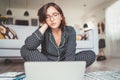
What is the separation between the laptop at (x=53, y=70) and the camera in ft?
2.33

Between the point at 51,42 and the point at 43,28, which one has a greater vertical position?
the point at 43,28

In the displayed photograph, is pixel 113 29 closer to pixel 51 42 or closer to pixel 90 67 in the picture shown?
pixel 90 67

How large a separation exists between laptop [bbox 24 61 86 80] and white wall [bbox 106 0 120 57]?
20.0 ft

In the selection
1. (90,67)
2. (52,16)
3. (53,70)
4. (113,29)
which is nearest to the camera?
(53,70)

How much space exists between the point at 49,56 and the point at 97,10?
25.3ft

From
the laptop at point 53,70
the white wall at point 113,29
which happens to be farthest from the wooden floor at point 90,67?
the white wall at point 113,29

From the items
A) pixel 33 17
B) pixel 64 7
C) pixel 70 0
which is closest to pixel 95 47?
pixel 70 0

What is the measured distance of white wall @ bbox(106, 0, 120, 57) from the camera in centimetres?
662

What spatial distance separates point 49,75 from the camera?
0.72 metres

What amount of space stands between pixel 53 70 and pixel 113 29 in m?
6.64

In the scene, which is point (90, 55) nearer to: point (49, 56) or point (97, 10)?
point (49, 56)

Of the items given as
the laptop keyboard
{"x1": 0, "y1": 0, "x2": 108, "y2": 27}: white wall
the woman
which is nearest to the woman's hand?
the woman

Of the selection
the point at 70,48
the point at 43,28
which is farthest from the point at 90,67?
the point at 43,28

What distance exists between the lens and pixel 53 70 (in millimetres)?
718
